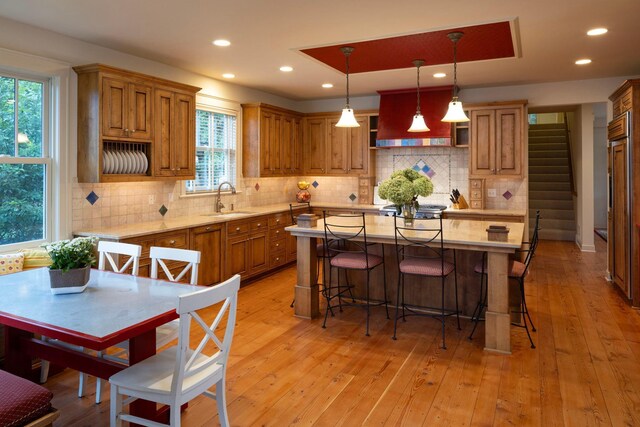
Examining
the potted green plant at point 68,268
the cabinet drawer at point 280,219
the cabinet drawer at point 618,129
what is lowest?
the potted green plant at point 68,268

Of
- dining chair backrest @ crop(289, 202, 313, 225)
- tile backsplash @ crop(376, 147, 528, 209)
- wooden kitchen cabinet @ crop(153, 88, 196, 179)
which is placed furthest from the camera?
dining chair backrest @ crop(289, 202, 313, 225)

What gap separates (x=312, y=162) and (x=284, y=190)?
27.4 inches

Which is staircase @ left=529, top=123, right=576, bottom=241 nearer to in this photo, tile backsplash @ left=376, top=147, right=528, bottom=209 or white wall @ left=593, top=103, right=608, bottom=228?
white wall @ left=593, top=103, right=608, bottom=228

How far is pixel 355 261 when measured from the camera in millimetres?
4164

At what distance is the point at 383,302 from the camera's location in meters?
4.71

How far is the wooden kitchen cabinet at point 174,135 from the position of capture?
191 inches

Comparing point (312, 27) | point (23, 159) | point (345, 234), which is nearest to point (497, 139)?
point (345, 234)

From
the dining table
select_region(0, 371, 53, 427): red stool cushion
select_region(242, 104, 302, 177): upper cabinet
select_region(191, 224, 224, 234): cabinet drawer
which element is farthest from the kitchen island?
select_region(0, 371, 53, 427): red stool cushion

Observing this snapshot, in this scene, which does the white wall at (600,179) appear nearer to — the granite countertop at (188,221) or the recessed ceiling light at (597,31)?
the granite countertop at (188,221)

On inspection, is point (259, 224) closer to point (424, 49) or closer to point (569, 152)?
point (424, 49)

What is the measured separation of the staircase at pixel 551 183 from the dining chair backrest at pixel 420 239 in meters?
5.87

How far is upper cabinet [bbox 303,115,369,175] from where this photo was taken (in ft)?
24.4

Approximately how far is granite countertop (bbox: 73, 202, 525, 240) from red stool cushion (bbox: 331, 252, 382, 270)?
5.66 feet

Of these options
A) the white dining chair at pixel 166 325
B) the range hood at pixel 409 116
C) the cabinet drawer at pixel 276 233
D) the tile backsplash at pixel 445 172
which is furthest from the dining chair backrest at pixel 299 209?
the white dining chair at pixel 166 325
